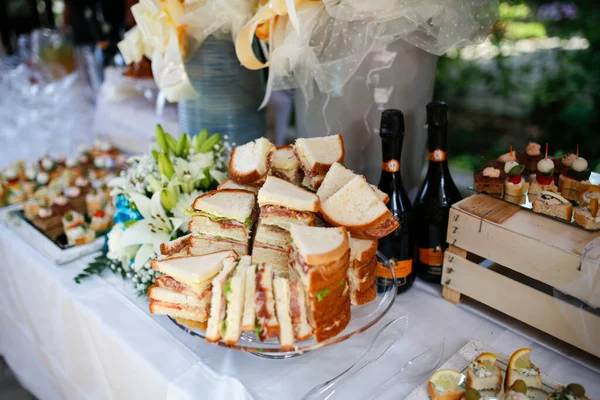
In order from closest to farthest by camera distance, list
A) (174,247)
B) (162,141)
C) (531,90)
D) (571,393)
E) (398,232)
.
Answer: (571,393)
(174,247)
(398,232)
(162,141)
(531,90)

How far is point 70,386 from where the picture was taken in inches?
47.2

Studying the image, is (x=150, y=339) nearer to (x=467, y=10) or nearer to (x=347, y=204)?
(x=347, y=204)

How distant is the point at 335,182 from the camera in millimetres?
839

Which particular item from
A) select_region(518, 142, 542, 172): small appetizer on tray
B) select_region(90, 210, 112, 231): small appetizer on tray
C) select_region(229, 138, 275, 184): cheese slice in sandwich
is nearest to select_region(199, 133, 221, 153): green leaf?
select_region(229, 138, 275, 184): cheese slice in sandwich

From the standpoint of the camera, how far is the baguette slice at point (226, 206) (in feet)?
2.64

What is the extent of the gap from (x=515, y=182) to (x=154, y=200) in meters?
0.71

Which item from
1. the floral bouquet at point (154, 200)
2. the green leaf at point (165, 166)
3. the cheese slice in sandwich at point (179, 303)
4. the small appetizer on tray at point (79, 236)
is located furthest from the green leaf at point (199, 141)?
the cheese slice in sandwich at point (179, 303)

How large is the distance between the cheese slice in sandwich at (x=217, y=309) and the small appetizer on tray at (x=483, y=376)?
369 mm

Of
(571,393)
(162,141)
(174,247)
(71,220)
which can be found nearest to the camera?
(571,393)

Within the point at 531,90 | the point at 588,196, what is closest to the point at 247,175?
the point at 588,196

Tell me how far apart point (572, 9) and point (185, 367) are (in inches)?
130

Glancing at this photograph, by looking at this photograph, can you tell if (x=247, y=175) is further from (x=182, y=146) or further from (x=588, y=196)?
(x=588, y=196)

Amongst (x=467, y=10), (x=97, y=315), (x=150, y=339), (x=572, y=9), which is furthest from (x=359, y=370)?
(x=572, y=9)

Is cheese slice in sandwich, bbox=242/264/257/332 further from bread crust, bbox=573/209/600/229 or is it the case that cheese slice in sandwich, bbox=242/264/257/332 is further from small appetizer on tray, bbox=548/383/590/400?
bread crust, bbox=573/209/600/229
